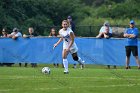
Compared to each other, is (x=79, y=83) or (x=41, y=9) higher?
(x=41, y=9)

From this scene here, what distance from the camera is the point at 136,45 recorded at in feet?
82.9

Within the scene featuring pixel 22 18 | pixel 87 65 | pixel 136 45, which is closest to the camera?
pixel 136 45

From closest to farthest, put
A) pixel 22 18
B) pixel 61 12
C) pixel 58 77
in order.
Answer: pixel 58 77 < pixel 22 18 < pixel 61 12

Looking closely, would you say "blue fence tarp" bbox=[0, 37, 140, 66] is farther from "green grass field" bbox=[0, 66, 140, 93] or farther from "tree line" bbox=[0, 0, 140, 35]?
"tree line" bbox=[0, 0, 140, 35]

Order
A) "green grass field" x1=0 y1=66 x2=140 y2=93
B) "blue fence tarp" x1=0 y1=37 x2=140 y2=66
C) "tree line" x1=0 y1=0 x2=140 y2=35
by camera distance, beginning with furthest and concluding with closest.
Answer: "tree line" x1=0 y1=0 x2=140 y2=35
"blue fence tarp" x1=0 y1=37 x2=140 y2=66
"green grass field" x1=0 y1=66 x2=140 y2=93

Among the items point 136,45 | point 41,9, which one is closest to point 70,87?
point 136,45

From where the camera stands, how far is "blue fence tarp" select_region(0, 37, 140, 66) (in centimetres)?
2714

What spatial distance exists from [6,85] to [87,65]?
1163 cm

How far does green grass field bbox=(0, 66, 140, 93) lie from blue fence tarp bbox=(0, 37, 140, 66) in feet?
20.5

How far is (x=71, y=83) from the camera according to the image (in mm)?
17156

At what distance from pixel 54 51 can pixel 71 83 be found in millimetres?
10826

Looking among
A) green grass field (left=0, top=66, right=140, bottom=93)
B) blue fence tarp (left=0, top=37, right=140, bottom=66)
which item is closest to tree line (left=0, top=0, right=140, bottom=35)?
blue fence tarp (left=0, top=37, right=140, bottom=66)

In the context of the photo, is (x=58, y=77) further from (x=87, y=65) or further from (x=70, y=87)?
(x=87, y=65)

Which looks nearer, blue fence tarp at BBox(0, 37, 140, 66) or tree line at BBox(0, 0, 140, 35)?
blue fence tarp at BBox(0, 37, 140, 66)
